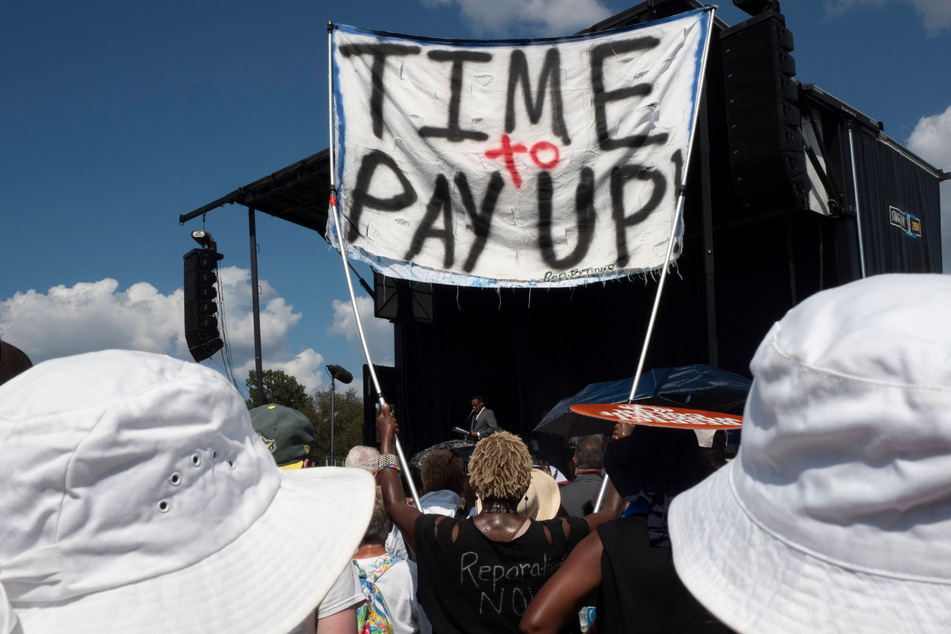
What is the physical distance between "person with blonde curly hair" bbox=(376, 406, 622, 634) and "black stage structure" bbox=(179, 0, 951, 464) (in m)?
4.11

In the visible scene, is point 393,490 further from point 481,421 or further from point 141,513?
point 481,421

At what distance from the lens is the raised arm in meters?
2.47

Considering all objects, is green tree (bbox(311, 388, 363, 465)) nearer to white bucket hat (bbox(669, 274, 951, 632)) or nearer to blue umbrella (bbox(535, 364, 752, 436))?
blue umbrella (bbox(535, 364, 752, 436))

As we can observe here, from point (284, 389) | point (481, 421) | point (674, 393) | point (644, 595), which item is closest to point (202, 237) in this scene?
point (481, 421)

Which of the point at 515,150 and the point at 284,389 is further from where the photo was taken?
the point at 284,389

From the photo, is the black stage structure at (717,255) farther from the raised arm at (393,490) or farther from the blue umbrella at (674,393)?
the raised arm at (393,490)

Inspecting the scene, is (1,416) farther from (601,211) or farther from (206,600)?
(601,211)

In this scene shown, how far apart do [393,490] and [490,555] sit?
468mm

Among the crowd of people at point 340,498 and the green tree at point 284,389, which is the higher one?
the crowd of people at point 340,498

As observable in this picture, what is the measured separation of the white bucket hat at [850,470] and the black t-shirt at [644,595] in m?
1.00

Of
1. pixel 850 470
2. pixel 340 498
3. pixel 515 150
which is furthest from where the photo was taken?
pixel 515 150

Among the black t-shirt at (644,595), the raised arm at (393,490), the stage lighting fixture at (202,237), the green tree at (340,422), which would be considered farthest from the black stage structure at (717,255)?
the green tree at (340,422)

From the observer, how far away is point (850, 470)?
0.69m

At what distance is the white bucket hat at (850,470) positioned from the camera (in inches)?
25.2
